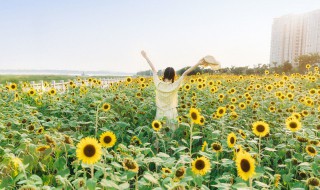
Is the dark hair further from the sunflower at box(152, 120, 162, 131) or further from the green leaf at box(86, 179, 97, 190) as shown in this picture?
the green leaf at box(86, 179, 97, 190)

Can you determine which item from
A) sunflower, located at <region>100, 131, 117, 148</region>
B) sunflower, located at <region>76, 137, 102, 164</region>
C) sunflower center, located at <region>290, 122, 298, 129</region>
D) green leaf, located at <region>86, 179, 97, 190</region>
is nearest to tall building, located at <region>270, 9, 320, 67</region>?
sunflower center, located at <region>290, 122, 298, 129</region>

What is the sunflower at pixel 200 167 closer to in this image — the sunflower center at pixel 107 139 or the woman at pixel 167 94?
the sunflower center at pixel 107 139

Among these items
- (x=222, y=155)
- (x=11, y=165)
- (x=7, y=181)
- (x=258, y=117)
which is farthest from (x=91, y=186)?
(x=258, y=117)

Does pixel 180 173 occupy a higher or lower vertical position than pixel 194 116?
lower

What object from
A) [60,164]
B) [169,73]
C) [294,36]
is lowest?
[60,164]

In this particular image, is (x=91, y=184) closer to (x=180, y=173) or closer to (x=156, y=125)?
(x=180, y=173)

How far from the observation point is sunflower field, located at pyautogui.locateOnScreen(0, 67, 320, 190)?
200 cm

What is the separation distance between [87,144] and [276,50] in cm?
8596

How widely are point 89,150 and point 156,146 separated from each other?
2011 mm

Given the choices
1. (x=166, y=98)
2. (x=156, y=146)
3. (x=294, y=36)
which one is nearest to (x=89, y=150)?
(x=156, y=146)

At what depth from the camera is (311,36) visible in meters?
73.1

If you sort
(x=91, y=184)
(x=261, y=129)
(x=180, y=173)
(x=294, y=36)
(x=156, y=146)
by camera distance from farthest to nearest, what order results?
(x=294, y=36), (x=156, y=146), (x=261, y=129), (x=180, y=173), (x=91, y=184)

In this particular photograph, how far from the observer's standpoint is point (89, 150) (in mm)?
1880

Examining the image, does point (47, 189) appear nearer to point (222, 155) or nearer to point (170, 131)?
point (222, 155)
